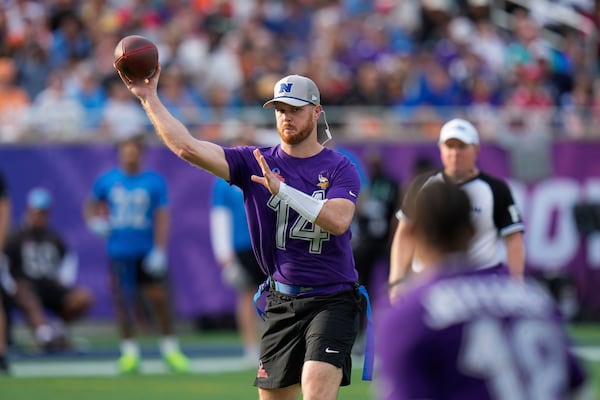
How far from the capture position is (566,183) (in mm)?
18109

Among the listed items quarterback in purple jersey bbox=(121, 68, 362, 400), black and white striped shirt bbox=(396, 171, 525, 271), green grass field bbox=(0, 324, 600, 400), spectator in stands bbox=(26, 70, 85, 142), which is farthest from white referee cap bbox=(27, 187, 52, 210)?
Answer: quarterback in purple jersey bbox=(121, 68, 362, 400)

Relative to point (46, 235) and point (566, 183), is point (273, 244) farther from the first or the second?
point (566, 183)

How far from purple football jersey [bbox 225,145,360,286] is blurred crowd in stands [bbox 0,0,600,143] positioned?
30.4 feet

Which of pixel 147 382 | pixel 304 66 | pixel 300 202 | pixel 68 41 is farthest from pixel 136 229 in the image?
pixel 300 202

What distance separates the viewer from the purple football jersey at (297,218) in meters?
7.62

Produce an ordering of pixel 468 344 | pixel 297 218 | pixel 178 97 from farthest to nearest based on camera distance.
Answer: pixel 178 97
pixel 297 218
pixel 468 344

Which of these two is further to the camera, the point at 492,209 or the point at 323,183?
the point at 492,209

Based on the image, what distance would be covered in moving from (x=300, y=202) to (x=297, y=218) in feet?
1.21

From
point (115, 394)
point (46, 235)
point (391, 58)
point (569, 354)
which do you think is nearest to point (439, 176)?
point (115, 394)

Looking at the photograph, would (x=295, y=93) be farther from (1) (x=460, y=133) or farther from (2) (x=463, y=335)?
(2) (x=463, y=335)

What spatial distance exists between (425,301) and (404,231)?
5.02 meters

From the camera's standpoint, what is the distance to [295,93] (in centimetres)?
767

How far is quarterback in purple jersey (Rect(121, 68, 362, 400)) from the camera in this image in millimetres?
7555

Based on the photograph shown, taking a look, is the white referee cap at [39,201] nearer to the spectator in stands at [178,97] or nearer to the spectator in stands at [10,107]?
the spectator in stands at [10,107]
